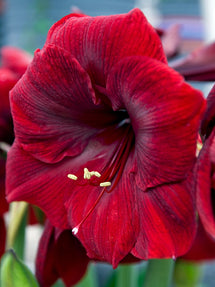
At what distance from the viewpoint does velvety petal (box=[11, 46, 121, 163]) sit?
0.35m

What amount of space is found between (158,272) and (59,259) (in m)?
0.12

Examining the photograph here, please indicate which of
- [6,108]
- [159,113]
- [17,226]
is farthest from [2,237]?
[159,113]

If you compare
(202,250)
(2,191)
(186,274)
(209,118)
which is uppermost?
(209,118)

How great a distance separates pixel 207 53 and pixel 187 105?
0.16 m

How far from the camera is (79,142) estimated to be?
0.43 m

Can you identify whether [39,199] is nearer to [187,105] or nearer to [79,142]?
[79,142]

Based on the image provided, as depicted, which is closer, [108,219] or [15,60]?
[108,219]

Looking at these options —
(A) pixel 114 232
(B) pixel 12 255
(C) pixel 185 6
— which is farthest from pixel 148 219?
(C) pixel 185 6

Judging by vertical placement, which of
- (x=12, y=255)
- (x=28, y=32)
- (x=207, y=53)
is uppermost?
(x=207, y=53)

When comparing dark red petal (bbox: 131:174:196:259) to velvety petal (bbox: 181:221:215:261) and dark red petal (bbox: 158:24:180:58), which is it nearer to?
velvety petal (bbox: 181:221:215:261)

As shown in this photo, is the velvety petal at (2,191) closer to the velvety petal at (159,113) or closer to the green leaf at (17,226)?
the green leaf at (17,226)

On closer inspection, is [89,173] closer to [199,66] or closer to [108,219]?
[108,219]

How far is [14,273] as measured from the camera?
15.4 inches

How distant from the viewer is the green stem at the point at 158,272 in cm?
46
